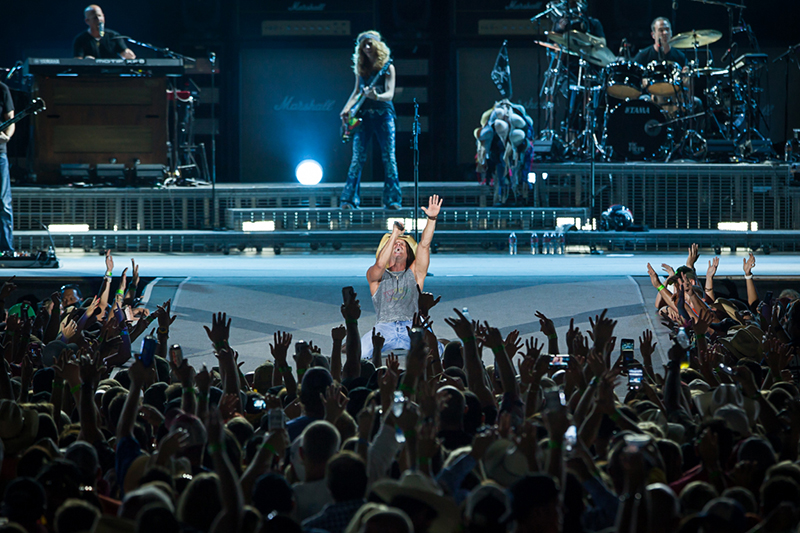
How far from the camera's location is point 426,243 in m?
5.29

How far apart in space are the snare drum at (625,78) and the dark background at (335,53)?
8.10 ft

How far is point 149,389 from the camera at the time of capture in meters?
3.60

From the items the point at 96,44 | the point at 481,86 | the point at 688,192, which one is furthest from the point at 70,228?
the point at 481,86

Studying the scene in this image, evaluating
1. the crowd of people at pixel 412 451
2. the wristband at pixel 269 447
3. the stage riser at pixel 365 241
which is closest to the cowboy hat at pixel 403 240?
the crowd of people at pixel 412 451

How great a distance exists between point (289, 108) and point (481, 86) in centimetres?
298

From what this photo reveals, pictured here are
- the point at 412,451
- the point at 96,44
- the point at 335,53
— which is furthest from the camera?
the point at 335,53

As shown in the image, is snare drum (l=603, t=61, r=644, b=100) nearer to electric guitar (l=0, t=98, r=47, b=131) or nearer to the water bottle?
the water bottle

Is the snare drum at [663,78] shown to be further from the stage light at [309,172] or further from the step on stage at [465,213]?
the stage light at [309,172]

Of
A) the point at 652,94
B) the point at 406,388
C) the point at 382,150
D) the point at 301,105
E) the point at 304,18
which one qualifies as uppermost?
the point at 304,18

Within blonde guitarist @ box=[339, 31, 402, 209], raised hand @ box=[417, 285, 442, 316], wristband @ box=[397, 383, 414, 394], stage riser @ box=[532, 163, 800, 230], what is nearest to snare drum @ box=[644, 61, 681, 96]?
stage riser @ box=[532, 163, 800, 230]

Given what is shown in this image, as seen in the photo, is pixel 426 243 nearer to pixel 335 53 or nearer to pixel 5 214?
pixel 5 214

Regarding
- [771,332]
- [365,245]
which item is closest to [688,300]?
[771,332]

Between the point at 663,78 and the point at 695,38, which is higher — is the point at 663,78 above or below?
below

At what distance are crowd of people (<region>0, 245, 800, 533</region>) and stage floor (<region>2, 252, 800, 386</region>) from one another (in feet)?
7.05
